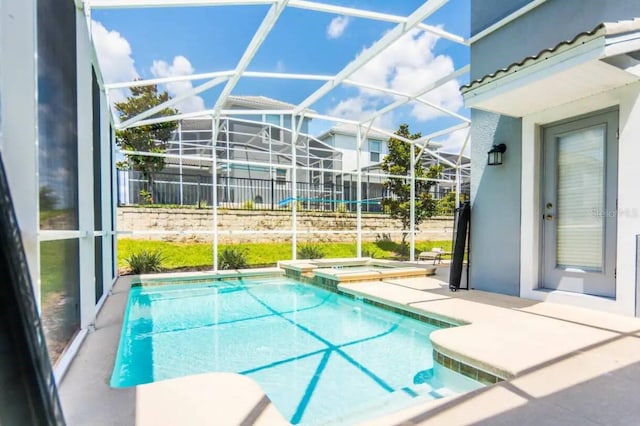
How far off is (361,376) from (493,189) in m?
3.84

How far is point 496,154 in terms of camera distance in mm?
5543

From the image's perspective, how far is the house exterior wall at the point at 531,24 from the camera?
4.16 metres

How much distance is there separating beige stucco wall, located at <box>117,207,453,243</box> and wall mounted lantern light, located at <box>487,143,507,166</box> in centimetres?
571

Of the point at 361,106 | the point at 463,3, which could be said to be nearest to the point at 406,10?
the point at 463,3

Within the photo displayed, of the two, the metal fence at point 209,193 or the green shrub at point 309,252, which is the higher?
the metal fence at point 209,193

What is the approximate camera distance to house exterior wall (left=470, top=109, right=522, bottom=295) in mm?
5312

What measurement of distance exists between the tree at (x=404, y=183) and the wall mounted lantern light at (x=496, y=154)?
675cm

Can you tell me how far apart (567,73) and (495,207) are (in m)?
2.37

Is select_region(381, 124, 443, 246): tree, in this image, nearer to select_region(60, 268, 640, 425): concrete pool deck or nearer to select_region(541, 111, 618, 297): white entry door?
select_region(541, 111, 618, 297): white entry door

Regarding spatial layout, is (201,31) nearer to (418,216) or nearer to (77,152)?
(77,152)

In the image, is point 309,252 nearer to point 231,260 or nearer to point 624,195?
point 231,260

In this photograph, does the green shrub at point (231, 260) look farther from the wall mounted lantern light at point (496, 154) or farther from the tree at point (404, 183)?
the wall mounted lantern light at point (496, 154)

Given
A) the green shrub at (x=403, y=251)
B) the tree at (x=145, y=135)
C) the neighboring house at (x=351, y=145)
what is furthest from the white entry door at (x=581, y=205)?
the neighboring house at (x=351, y=145)

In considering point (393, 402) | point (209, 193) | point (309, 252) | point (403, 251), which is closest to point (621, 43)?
point (393, 402)
